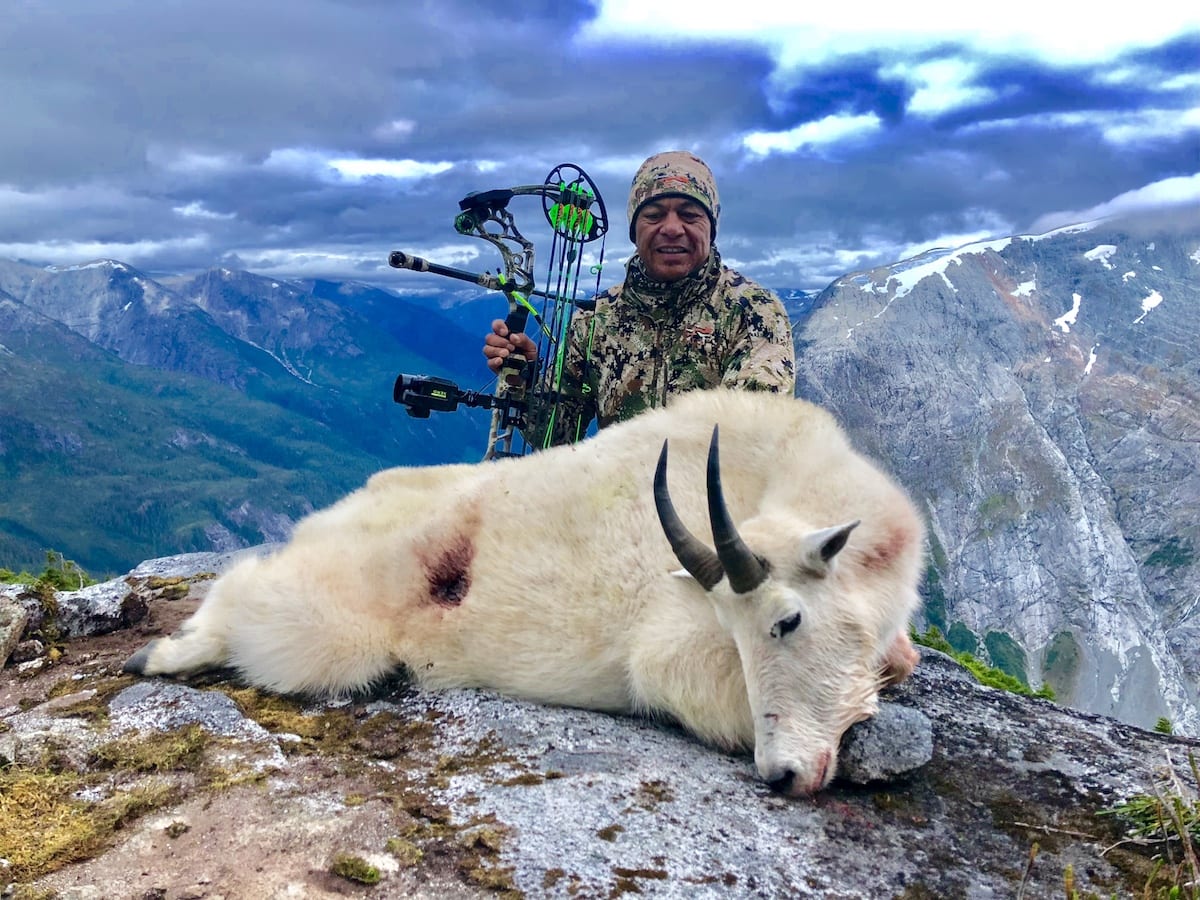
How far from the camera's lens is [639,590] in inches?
216

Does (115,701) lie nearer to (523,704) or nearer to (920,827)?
(523,704)

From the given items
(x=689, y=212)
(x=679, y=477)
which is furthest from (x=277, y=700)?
(x=689, y=212)

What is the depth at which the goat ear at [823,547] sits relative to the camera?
181 inches

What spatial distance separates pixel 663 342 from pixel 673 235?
118 centimetres

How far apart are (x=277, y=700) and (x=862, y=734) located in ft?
13.2

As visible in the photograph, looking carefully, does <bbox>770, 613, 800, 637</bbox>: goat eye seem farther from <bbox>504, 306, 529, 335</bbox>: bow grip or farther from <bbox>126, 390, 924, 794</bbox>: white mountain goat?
<bbox>504, 306, 529, 335</bbox>: bow grip

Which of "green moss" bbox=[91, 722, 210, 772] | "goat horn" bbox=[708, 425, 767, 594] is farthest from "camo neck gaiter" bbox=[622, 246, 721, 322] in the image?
"green moss" bbox=[91, 722, 210, 772]

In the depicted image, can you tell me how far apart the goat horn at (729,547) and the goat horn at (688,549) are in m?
0.09

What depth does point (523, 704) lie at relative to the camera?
18.1ft

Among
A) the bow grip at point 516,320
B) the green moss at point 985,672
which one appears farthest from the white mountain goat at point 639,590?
the green moss at point 985,672

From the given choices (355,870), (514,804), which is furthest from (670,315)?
(355,870)

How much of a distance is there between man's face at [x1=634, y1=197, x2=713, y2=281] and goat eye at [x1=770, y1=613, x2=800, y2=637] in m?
5.24

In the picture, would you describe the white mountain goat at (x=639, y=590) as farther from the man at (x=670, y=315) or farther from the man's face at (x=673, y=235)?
the man's face at (x=673, y=235)

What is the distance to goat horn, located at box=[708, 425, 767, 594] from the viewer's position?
4.46 metres
